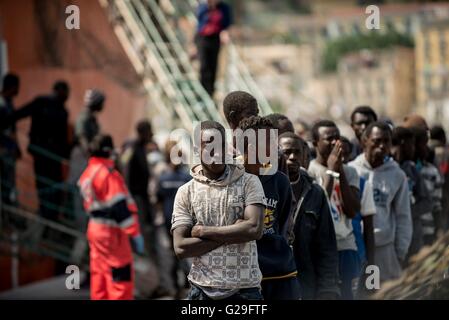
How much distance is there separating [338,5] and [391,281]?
188072 mm

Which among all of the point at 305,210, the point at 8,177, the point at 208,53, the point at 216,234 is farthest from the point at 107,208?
the point at 208,53

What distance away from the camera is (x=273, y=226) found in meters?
6.90

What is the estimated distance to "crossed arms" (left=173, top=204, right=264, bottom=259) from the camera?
634 cm

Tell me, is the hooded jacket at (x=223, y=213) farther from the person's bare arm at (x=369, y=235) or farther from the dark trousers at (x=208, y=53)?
the dark trousers at (x=208, y=53)

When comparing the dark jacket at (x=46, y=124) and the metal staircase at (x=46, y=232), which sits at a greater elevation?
the dark jacket at (x=46, y=124)

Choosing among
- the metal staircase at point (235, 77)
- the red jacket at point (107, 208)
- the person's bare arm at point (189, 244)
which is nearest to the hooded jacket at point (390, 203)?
the red jacket at point (107, 208)

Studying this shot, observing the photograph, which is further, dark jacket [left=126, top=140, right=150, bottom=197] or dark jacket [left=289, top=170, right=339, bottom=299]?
dark jacket [left=126, top=140, right=150, bottom=197]

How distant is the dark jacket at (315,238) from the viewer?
774cm

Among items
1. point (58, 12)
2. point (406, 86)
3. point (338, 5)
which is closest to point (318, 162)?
point (58, 12)

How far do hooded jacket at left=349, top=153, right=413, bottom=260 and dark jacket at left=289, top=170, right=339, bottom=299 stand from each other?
1.37m

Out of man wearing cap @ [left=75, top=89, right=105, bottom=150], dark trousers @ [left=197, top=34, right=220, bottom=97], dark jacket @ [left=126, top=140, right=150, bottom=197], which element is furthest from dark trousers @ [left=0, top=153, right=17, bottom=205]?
dark trousers @ [left=197, top=34, right=220, bottom=97]

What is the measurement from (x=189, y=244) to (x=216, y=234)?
0.17 metres

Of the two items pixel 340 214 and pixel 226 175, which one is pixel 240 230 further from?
pixel 340 214

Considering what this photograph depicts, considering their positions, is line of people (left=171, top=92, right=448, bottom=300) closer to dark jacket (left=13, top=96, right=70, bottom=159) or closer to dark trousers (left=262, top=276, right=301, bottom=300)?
dark trousers (left=262, top=276, right=301, bottom=300)
